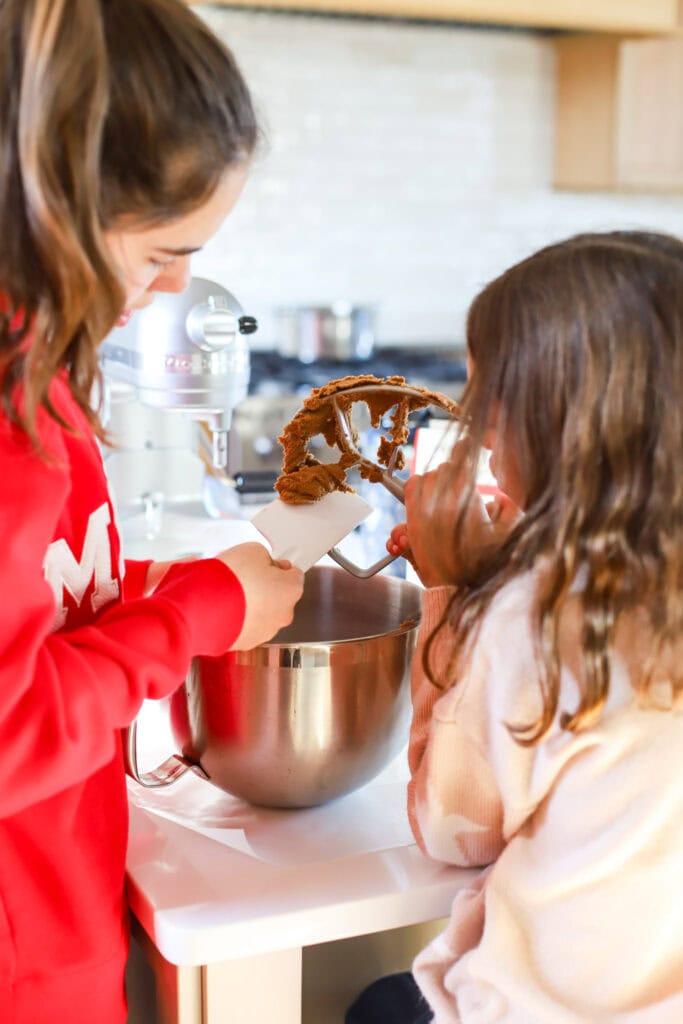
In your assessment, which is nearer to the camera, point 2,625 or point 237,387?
point 2,625

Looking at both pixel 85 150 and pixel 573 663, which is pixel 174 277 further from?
pixel 573 663

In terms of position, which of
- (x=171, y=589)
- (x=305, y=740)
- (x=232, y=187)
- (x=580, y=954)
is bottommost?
(x=580, y=954)

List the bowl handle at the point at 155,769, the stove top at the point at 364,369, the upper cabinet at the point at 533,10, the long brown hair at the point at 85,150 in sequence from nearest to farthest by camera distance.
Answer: the long brown hair at the point at 85,150
the bowl handle at the point at 155,769
the upper cabinet at the point at 533,10
the stove top at the point at 364,369

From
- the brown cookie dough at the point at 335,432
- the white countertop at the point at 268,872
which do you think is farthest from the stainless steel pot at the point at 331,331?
the white countertop at the point at 268,872

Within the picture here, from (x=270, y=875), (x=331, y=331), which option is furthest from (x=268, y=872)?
(x=331, y=331)

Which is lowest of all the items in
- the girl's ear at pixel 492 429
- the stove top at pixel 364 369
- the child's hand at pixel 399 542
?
the stove top at pixel 364 369

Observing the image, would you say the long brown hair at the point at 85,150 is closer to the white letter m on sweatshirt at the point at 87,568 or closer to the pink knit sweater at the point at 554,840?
the white letter m on sweatshirt at the point at 87,568

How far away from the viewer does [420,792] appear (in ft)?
2.68

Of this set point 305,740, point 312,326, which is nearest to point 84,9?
point 305,740

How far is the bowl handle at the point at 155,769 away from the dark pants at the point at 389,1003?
0.28 m

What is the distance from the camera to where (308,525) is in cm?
91

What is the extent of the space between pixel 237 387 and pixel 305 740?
0.44 m

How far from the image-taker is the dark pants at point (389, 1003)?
0.99 metres

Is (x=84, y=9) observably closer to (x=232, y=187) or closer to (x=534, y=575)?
(x=232, y=187)
